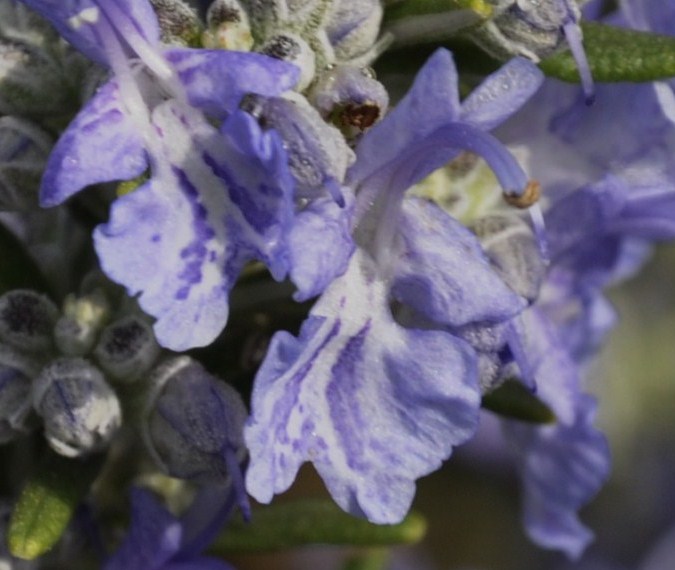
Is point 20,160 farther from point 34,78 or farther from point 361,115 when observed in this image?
point 361,115

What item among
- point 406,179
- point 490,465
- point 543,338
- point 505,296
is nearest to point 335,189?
point 406,179

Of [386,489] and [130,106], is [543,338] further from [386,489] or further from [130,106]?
[130,106]

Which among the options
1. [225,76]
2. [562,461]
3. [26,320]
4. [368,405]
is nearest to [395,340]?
[368,405]

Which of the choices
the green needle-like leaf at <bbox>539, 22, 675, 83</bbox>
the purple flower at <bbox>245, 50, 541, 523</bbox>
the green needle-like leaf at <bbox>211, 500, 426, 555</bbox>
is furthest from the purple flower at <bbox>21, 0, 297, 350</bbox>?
the green needle-like leaf at <bbox>211, 500, 426, 555</bbox>

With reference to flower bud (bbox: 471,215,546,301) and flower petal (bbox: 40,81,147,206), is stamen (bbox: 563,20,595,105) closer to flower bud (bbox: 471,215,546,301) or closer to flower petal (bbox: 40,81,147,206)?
flower bud (bbox: 471,215,546,301)

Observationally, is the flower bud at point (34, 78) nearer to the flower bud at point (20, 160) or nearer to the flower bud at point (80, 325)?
the flower bud at point (20, 160)

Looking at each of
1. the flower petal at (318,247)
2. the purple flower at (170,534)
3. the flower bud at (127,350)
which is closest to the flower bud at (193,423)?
the flower bud at (127,350)
